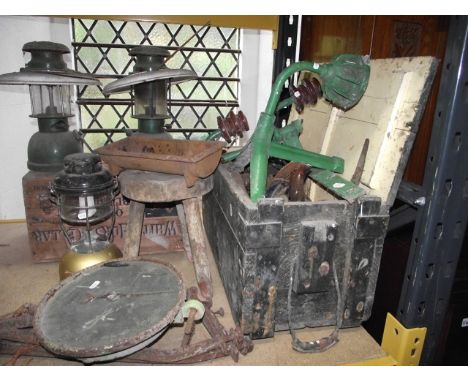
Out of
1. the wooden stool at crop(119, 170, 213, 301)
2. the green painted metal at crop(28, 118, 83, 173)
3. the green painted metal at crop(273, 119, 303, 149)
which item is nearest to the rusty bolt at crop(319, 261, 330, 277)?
the wooden stool at crop(119, 170, 213, 301)

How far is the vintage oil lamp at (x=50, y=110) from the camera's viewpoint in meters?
1.31

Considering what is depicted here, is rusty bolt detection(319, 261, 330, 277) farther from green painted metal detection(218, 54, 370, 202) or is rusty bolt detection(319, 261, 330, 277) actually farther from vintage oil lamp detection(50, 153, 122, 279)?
vintage oil lamp detection(50, 153, 122, 279)

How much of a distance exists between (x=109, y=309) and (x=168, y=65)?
1.80 metres

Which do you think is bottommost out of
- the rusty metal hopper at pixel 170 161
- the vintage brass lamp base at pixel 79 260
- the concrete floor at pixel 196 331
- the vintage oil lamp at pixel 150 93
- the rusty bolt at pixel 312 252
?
the concrete floor at pixel 196 331

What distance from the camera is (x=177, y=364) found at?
856 millimetres

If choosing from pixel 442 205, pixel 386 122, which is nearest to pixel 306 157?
pixel 386 122

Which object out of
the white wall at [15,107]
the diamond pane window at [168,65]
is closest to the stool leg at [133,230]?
the diamond pane window at [168,65]

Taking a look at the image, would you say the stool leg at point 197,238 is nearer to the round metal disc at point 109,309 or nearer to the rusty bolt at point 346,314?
the round metal disc at point 109,309

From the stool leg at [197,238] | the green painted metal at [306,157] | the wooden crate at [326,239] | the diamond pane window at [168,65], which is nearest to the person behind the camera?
the wooden crate at [326,239]

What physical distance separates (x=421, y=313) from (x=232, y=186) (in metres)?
0.58

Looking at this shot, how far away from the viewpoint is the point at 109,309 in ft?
2.82

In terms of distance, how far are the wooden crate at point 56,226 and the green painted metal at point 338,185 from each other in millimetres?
614

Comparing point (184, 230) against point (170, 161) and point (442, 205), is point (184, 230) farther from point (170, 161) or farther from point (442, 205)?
point (442, 205)
